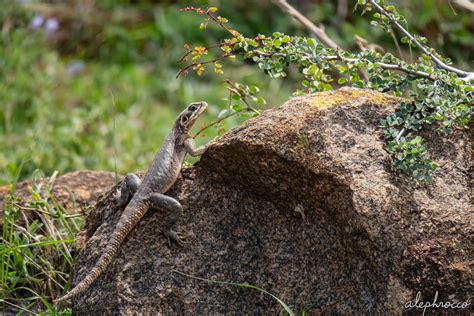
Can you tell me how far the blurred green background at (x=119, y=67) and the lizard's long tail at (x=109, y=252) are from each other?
313 centimetres

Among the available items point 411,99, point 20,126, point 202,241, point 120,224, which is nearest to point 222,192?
point 202,241

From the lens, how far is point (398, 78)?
4.29 metres

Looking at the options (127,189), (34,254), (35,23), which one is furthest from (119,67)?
(127,189)

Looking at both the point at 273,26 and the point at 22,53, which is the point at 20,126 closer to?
the point at 22,53

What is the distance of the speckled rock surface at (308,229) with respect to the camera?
11.9 feet

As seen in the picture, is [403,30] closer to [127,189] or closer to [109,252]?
[127,189]

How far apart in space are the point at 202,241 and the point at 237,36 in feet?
3.88

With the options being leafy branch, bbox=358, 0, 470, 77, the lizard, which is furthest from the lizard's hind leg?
leafy branch, bbox=358, 0, 470, 77

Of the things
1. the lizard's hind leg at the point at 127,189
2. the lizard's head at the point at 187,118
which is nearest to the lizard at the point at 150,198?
the lizard's hind leg at the point at 127,189

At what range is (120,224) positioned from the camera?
407 cm

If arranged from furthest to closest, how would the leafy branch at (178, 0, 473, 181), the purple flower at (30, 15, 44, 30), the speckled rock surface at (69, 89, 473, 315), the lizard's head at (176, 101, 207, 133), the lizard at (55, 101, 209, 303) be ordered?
the purple flower at (30, 15, 44, 30) → the lizard's head at (176, 101, 207, 133) → the lizard at (55, 101, 209, 303) → the leafy branch at (178, 0, 473, 181) → the speckled rock surface at (69, 89, 473, 315)

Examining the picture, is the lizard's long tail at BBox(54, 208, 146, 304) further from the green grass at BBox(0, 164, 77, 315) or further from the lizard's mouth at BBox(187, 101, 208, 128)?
the lizard's mouth at BBox(187, 101, 208, 128)

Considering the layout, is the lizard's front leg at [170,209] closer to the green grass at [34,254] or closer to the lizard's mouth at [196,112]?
the green grass at [34,254]

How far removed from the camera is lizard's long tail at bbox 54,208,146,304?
386 centimetres
